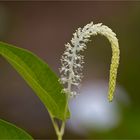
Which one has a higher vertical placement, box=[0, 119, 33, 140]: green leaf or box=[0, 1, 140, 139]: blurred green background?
box=[0, 1, 140, 139]: blurred green background

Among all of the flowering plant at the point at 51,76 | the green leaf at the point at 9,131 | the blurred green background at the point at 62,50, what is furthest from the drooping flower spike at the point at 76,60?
the blurred green background at the point at 62,50

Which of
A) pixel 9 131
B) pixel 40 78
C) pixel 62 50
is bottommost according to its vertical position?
pixel 9 131

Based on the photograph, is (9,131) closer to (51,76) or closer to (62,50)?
(51,76)

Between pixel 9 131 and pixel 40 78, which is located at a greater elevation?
pixel 40 78

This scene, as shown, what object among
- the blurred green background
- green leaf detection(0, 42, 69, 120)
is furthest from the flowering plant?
the blurred green background

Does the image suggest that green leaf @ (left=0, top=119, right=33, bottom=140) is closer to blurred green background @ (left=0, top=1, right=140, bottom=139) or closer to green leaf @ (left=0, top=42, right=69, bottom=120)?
green leaf @ (left=0, top=42, right=69, bottom=120)

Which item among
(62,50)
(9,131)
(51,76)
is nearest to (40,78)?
(51,76)

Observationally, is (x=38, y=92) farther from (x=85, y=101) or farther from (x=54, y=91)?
(x=85, y=101)
